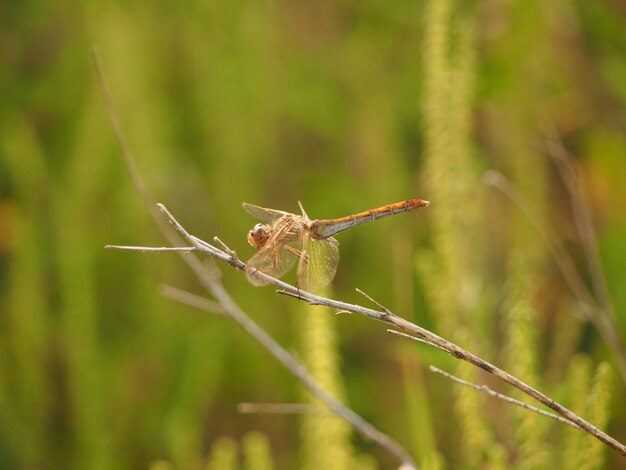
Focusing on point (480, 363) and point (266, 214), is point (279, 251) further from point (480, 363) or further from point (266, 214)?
point (480, 363)

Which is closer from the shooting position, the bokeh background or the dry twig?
the dry twig

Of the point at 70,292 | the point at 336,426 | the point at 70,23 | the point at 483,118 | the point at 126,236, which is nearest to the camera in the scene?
the point at 336,426

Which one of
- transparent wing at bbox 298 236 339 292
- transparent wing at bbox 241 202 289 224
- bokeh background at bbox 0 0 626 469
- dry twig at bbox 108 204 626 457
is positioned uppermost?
bokeh background at bbox 0 0 626 469

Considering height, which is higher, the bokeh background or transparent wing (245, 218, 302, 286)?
the bokeh background

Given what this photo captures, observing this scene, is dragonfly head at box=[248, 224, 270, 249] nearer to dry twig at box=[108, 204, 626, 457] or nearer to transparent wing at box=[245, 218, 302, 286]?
transparent wing at box=[245, 218, 302, 286]

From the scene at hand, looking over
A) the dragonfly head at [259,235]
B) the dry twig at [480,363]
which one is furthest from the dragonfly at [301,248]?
the dry twig at [480,363]

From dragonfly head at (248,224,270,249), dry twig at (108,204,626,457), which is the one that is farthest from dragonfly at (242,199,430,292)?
dry twig at (108,204,626,457)

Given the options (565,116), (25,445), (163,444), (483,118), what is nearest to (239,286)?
(163,444)

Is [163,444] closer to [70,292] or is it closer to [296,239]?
[70,292]
